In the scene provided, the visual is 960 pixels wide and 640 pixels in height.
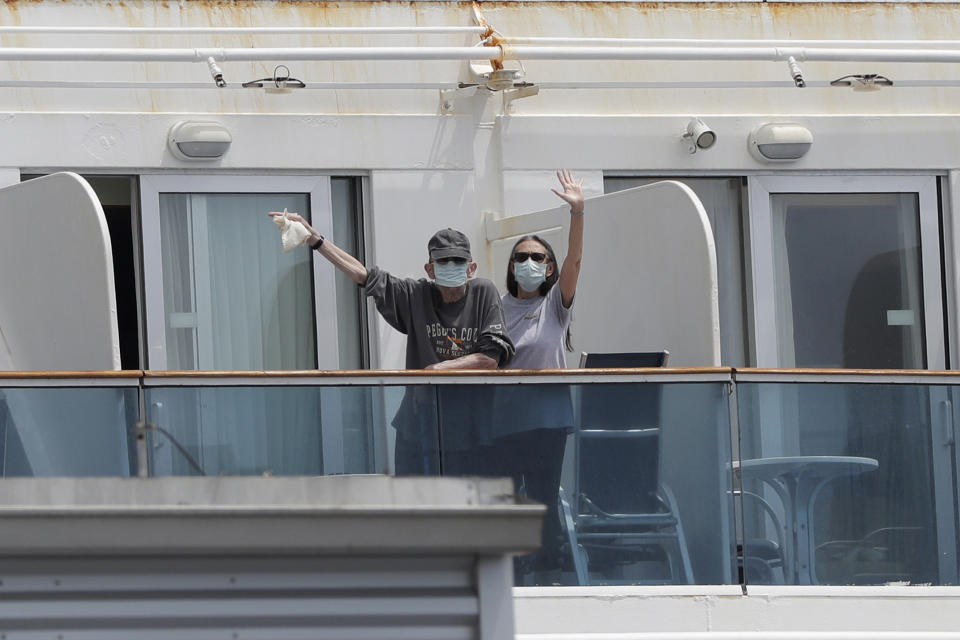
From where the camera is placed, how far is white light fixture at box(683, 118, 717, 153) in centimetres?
1104

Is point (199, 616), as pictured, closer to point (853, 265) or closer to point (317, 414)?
point (317, 414)

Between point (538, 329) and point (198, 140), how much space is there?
2990 mm

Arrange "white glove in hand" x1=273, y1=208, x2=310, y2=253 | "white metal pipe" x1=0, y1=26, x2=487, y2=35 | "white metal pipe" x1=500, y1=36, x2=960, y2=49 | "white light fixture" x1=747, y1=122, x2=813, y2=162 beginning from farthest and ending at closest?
"white light fixture" x1=747, y1=122, x2=813, y2=162, "white metal pipe" x1=500, y1=36, x2=960, y2=49, "white metal pipe" x1=0, y1=26, x2=487, y2=35, "white glove in hand" x1=273, y1=208, x2=310, y2=253

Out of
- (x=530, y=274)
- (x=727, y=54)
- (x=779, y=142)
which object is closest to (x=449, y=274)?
(x=530, y=274)

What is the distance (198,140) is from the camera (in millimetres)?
10492

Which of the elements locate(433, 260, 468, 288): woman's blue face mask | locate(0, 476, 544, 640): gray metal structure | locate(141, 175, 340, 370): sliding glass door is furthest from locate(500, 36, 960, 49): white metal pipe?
locate(0, 476, 544, 640): gray metal structure

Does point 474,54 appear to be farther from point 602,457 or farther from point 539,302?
point 602,457

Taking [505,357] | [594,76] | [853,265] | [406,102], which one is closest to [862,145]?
[853,265]

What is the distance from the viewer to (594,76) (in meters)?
11.2

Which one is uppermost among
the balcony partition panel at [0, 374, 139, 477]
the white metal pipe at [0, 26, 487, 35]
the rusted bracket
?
the white metal pipe at [0, 26, 487, 35]

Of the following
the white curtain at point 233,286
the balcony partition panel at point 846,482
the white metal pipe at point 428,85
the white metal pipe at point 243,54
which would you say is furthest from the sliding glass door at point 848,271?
the balcony partition panel at point 846,482

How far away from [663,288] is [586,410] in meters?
2.44

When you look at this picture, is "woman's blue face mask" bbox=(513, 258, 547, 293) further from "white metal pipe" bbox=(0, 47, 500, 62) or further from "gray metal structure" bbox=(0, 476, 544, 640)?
"gray metal structure" bbox=(0, 476, 544, 640)

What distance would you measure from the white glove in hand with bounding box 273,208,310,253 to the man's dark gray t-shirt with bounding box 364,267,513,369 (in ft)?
1.86
